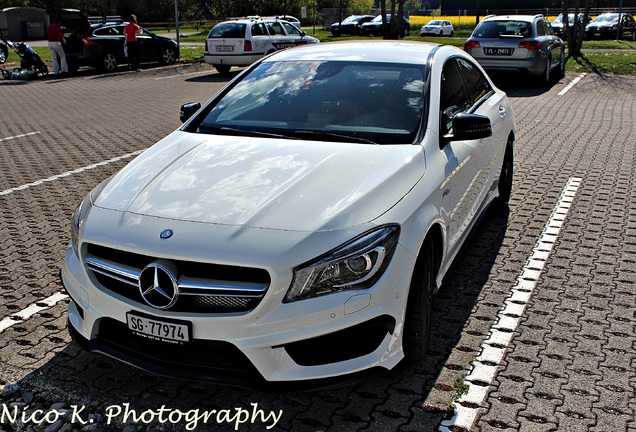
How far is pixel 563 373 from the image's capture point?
3828 mm

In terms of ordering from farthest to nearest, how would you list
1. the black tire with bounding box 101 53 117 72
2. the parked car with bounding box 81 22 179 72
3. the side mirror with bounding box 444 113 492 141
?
the black tire with bounding box 101 53 117 72, the parked car with bounding box 81 22 179 72, the side mirror with bounding box 444 113 492 141

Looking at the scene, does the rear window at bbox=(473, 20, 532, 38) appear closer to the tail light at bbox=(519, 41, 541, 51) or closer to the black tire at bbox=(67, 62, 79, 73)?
the tail light at bbox=(519, 41, 541, 51)

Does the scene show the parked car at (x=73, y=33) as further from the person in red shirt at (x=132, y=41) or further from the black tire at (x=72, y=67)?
the person in red shirt at (x=132, y=41)

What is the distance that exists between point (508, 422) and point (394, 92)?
7.28 ft

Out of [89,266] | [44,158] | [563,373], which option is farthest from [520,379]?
[44,158]

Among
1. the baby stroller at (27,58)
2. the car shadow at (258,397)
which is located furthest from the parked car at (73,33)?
the car shadow at (258,397)

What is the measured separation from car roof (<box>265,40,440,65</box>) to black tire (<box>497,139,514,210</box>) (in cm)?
156

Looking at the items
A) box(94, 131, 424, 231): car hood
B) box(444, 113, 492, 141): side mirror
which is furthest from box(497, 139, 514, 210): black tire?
box(94, 131, 424, 231): car hood

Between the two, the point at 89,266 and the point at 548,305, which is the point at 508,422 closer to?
the point at 548,305

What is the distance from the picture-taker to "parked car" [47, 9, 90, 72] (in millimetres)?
21172

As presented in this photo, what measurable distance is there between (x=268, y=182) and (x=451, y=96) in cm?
182

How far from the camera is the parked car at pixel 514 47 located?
16.4m

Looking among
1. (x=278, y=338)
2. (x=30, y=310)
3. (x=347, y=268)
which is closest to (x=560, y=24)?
(x=30, y=310)

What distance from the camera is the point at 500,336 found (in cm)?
428
